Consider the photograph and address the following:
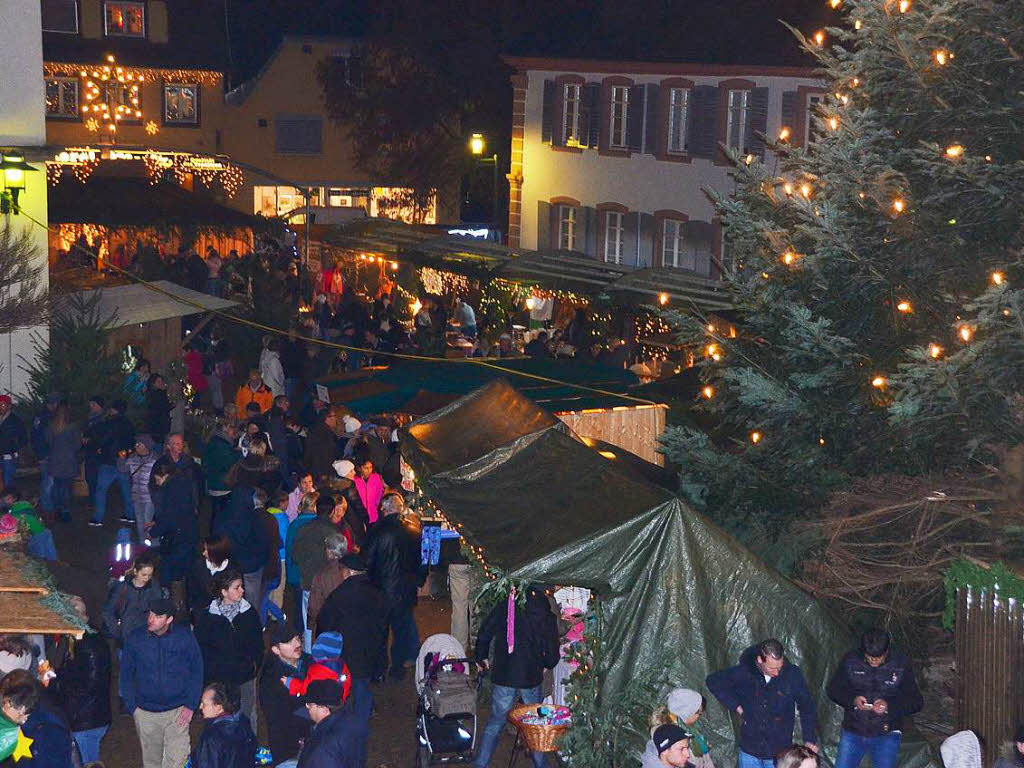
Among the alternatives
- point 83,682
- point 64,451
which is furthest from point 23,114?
point 83,682

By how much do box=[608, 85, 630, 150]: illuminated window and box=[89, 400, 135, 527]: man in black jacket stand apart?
16885mm

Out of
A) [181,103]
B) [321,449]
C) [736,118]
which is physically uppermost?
[736,118]

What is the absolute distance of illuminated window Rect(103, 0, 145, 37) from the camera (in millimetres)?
47031

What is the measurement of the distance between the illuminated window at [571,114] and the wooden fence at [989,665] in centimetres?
2358

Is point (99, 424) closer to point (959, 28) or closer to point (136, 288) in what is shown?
point (136, 288)

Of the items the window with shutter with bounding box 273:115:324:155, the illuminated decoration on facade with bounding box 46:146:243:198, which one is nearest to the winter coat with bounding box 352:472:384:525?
the illuminated decoration on facade with bounding box 46:146:243:198

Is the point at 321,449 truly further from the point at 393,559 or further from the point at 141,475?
the point at 393,559

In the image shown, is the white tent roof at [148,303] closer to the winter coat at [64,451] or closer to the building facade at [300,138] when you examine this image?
the winter coat at [64,451]

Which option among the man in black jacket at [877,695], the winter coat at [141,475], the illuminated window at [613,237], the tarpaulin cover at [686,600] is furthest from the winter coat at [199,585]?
the illuminated window at [613,237]

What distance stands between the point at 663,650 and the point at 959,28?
5.01 meters

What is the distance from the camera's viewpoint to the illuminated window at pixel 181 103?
158ft

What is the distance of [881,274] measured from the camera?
11078 millimetres

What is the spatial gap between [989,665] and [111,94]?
41736mm

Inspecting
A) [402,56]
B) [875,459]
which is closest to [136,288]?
[875,459]
